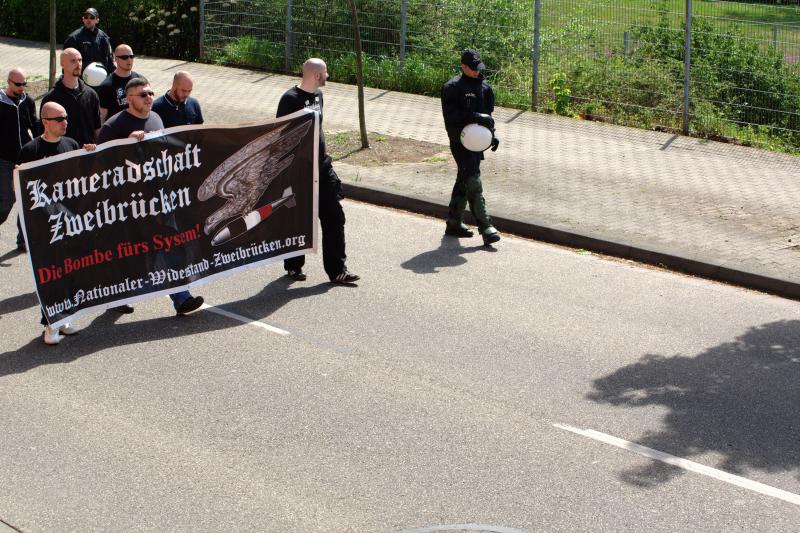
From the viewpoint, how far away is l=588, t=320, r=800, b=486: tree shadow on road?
6387 mm

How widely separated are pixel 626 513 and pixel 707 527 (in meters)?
0.39

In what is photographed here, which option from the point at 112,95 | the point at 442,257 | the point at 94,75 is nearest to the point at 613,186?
the point at 442,257

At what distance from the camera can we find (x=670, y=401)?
7.18 metres

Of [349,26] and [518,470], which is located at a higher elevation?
[349,26]

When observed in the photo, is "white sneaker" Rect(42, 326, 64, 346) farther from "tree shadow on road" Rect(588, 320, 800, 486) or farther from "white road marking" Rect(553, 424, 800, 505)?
"tree shadow on road" Rect(588, 320, 800, 486)

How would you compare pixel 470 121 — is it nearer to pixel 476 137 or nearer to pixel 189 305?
pixel 476 137

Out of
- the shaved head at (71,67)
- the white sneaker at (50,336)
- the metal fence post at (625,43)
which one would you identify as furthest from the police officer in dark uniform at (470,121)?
the metal fence post at (625,43)

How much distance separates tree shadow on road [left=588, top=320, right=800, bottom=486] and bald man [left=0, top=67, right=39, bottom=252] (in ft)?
18.5

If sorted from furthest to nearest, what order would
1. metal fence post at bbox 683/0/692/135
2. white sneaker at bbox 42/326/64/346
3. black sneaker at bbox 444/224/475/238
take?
1. metal fence post at bbox 683/0/692/135
2. black sneaker at bbox 444/224/475/238
3. white sneaker at bbox 42/326/64/346

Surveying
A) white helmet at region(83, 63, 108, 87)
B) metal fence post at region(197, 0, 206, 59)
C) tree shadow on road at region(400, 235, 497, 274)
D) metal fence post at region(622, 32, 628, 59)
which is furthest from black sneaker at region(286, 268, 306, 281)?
metal fence post at region(197, 0, 206, 59)

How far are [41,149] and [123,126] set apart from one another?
2.22 ft

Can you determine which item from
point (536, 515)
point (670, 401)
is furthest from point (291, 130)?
point (536, 515)

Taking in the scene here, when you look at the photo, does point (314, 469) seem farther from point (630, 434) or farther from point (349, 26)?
point (349, 26)

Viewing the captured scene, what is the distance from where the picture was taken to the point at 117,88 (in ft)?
39.7
